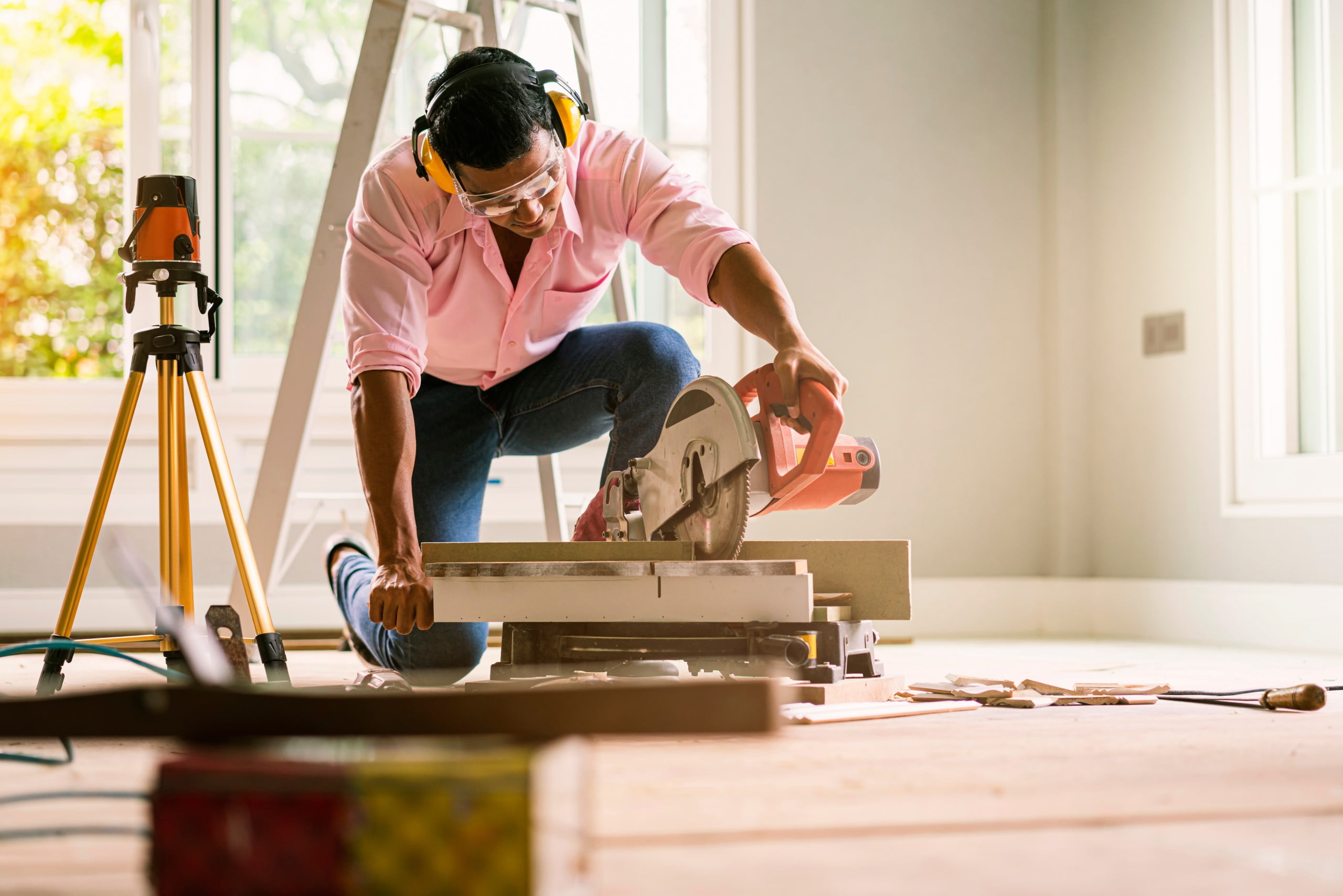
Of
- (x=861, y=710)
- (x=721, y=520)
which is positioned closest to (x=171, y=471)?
(x=721, y=520)

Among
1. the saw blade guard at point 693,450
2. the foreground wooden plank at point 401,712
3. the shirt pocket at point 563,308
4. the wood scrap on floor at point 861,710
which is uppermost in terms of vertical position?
the shirt pocket at point 563,308

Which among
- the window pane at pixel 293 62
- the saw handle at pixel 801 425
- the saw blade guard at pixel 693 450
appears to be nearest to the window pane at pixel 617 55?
the window pane at pixel 293 62

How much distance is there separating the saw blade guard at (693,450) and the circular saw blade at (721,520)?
15 mm

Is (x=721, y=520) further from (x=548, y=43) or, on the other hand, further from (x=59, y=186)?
(x=59, y=186)

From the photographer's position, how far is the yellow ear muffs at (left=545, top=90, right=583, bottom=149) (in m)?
1.92

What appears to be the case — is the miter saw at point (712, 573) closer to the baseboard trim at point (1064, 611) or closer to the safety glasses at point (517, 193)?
the safety glasses at point (517, 193)

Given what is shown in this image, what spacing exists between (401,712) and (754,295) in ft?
5.03

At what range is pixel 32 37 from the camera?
4.18 m

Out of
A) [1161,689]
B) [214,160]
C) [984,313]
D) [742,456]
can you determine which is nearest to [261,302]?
[214,160]

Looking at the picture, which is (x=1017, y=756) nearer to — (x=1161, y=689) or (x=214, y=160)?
(x=1161, y=689)

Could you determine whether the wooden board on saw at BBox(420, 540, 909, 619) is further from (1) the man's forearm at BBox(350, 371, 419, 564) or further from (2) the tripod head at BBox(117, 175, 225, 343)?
(2) the tripod head at BBox(117, 175, 225, 343)

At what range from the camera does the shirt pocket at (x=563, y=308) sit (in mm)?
2383

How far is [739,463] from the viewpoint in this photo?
1617 mm

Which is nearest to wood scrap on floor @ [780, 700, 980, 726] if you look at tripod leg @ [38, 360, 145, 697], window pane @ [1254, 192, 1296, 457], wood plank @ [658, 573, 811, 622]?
wood plank @ [658, 573, 811, 622]
